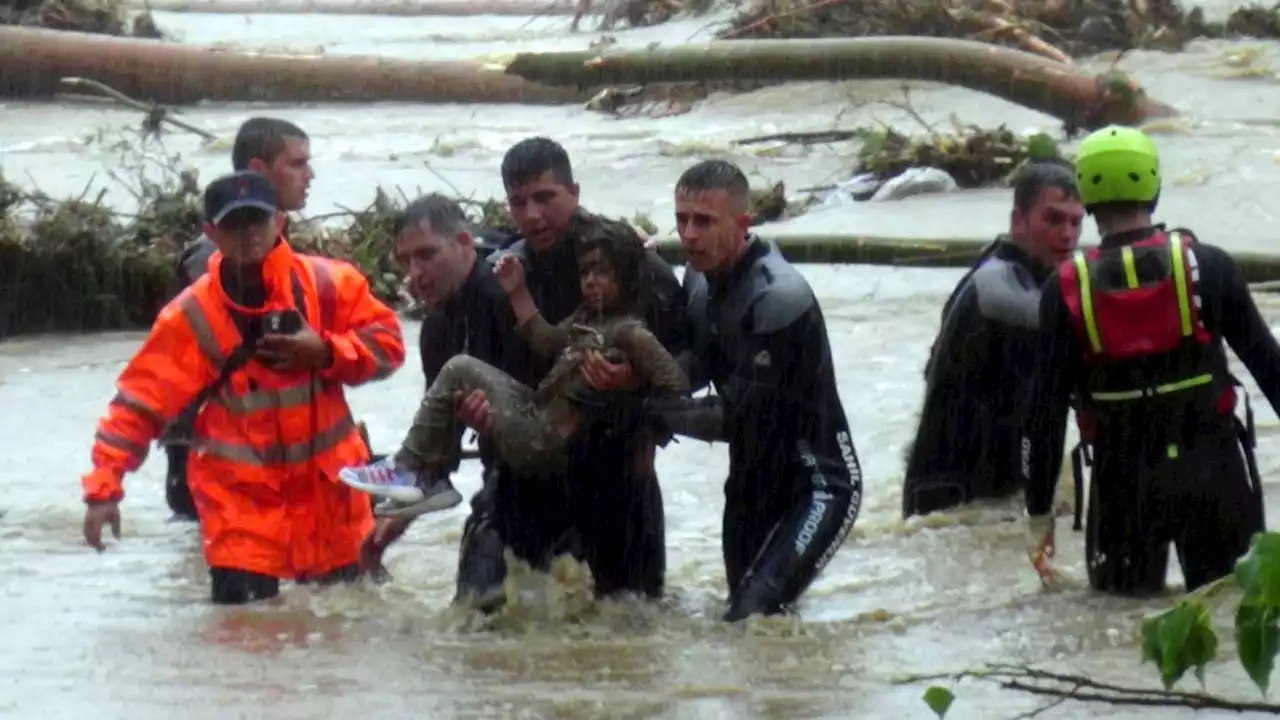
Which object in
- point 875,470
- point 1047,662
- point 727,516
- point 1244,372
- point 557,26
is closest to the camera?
point 1047,662

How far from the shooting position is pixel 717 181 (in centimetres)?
657

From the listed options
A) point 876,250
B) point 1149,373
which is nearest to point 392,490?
point 1149,373

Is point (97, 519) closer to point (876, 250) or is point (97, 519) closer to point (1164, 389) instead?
point (1164, 389)

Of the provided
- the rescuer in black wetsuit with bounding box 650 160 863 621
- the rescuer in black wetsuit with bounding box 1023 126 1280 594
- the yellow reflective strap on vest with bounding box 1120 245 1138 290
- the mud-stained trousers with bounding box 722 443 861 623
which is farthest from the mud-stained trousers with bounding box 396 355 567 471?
the yellow reflective strap on vest with bounding box 1120 245 1138 290

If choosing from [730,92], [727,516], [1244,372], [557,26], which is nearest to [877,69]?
[1244,372]

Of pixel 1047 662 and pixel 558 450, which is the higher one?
pixel 558 450

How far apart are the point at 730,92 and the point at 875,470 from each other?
12113 millimetres

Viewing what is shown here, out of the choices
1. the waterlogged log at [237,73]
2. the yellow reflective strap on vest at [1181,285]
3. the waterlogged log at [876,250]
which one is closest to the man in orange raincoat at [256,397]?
the yellow reflective strap on vest at [1181,285]

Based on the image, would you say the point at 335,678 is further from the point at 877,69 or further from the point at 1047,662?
the point at 877,69

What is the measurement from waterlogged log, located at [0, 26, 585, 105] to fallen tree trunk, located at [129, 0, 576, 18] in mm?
12745

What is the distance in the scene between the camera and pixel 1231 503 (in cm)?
644

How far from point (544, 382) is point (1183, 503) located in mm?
1862

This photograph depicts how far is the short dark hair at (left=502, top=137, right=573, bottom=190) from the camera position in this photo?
6.69m

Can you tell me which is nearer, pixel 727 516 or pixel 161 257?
pixel 727 516
